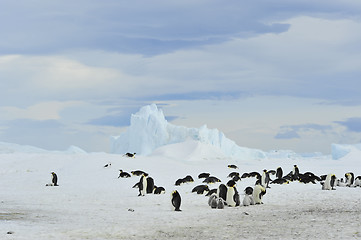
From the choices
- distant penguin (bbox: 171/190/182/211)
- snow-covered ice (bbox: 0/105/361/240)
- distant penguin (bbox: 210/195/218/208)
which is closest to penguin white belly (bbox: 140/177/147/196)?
snow-covered ice (bbox: 0/105/361/240)

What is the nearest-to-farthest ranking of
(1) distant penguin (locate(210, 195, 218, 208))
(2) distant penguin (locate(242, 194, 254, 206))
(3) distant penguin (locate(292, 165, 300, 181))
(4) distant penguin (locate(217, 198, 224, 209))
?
(4) distant penguin (locate(217, 198, 224, 209))
(1) distant penguin (locate(210, 195, 218, 208))
(2) distant penguin (locate(242, 194, 254, 206))
(3) distant penguin (locate(292, 165, 300, 181))

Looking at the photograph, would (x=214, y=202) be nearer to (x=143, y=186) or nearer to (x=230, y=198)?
(x=230, y=198)

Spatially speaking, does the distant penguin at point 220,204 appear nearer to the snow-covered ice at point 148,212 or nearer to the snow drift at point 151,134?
the snow-covered ice at point 148,212

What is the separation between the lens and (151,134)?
193 ft

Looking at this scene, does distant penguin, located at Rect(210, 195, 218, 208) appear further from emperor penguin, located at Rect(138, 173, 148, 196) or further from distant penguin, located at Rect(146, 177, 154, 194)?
distant penguin, located at Rect(146, 177, 154, 194)

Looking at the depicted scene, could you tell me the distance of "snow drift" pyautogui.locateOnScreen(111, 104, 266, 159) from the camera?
57781 mm

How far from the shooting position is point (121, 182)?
22.9m

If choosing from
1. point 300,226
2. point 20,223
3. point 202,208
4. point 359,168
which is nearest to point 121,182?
point 202,208

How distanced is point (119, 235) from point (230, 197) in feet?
18.8

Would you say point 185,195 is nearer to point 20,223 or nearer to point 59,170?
point 20,223

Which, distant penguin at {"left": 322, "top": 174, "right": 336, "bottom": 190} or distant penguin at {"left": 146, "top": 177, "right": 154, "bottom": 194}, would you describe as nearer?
distant penguin at {"left": 322, "top": 174, "right": 336, "bottom": 190}

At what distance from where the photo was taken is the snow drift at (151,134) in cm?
5778

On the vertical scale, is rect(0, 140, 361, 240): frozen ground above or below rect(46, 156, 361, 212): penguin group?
below

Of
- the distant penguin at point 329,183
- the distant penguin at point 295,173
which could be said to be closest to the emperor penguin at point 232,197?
the distant penguin at point 329,183
